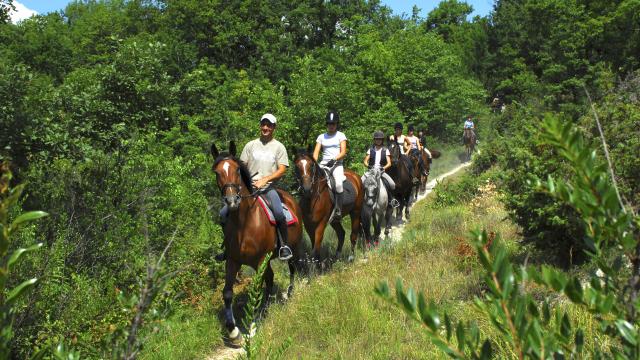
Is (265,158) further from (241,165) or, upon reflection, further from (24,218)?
(24,218)

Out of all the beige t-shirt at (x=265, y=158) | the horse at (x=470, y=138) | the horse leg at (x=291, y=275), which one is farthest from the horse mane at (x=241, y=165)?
the horse at (x=470, y=138)

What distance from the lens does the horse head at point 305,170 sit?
8703mm

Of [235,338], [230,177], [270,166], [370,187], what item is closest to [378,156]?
[370,187]

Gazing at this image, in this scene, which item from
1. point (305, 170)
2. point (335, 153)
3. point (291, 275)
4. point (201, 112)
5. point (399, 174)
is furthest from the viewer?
point (201, 112)

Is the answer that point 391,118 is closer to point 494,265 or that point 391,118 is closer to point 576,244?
point 576,244

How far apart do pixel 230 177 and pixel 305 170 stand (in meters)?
2.65

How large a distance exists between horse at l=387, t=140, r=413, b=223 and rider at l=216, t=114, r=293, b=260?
604 cm

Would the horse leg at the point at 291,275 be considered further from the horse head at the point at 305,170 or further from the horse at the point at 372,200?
the horse at the point at 372,200

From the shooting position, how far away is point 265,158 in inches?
294

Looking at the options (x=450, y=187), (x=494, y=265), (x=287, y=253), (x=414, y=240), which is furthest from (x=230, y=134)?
(x=494, y=265)

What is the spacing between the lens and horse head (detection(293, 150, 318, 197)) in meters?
8.70

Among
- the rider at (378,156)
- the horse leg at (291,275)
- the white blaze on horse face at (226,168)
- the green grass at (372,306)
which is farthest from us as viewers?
the rider at (378,156)

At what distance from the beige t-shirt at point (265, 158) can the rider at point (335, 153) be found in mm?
2295

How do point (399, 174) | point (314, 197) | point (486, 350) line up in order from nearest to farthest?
point (486, 350) → point (314, 197) → point (399, 174)
